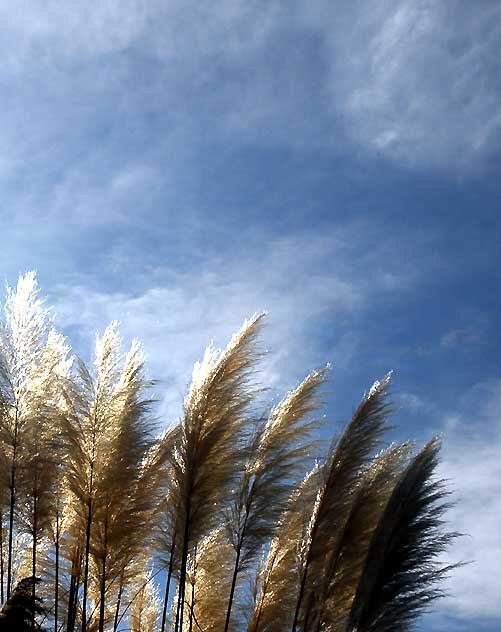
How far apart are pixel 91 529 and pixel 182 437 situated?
2.80 feet

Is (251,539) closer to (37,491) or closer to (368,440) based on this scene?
(368,440)

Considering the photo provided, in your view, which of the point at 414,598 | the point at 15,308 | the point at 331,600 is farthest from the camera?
the point at 15,308

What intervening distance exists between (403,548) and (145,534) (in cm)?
176

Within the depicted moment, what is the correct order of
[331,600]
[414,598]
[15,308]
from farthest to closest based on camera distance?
[15,308] < [331,600] < [414,598]

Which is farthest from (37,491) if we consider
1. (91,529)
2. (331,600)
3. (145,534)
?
(331,600)

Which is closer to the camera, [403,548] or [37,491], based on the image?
[403,548]

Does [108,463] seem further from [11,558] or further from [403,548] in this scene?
[403,548]

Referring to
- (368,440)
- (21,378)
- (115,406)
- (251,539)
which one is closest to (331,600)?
(251,539)

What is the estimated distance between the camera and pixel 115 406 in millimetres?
5422

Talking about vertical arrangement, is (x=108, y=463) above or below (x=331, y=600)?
above

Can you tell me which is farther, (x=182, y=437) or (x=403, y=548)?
(x=182, y=437)

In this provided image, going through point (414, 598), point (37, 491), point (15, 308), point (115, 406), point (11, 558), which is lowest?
point (414, 598)

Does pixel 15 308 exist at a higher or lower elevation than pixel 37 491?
higher

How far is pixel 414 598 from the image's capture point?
455 centimetres
